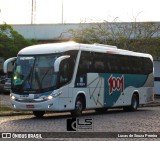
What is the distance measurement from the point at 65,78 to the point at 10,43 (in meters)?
28.7

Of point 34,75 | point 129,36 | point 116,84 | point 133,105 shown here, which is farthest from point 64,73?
point 129,36

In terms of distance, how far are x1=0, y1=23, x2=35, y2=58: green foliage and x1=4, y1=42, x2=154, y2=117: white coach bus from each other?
24.0m

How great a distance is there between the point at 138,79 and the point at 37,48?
8769mm

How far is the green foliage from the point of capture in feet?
161

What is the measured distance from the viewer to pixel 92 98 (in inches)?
938

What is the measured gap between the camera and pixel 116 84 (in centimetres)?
2645

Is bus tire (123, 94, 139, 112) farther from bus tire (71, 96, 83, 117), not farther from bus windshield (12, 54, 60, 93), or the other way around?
bus windshield (12, 54, 60, 93)

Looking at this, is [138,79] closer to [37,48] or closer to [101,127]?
[37,48]

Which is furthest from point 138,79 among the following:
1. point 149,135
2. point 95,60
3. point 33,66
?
point 149,135

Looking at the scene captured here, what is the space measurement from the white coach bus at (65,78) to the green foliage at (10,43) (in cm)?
2397

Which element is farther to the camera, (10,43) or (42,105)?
(10,43)

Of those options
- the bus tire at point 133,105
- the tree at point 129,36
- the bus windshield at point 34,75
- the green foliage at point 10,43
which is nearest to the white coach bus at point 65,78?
the bus windshield at point 34,75

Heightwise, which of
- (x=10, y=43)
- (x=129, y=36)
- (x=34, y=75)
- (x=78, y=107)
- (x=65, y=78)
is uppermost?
(x=129, y=36)

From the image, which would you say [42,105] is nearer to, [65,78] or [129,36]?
[65,78]
